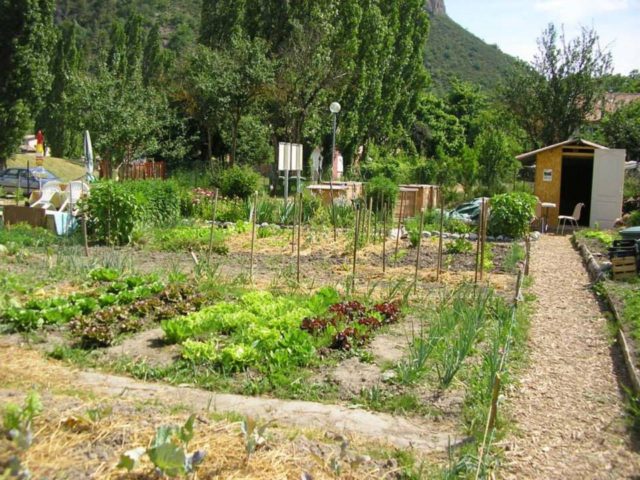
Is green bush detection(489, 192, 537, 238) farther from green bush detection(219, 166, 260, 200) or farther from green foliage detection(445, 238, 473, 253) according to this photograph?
green bush detection(219, 166, 260, 200)

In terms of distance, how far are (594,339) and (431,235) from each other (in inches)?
364

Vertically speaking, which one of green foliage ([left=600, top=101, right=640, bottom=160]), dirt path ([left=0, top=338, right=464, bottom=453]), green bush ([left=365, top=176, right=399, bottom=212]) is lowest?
dirt path ([left=0, top=338, right=464, bottom=453])

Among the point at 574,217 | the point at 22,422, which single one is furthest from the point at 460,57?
the point at 22,422

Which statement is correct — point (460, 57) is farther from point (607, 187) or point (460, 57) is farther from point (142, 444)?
point (142, 444)

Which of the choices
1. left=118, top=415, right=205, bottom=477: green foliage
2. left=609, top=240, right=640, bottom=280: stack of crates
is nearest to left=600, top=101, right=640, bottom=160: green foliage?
left=609, top=240, right=640, bottom=280: stack of crates

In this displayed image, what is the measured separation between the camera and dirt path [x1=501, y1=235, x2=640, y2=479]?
437 cm

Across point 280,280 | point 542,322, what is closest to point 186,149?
point 280,280

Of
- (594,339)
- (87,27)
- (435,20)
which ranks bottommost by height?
(594,339)

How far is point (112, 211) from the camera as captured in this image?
13438mm

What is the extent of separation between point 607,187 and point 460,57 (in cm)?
6860

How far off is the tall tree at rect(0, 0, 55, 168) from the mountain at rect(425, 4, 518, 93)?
52.8 metres

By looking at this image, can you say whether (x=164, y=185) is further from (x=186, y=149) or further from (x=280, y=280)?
(x=186, y=149)

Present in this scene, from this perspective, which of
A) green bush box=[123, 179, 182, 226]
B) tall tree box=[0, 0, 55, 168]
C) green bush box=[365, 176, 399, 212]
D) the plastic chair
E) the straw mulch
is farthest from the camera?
tall tree box=[0, 0, 55, 168]

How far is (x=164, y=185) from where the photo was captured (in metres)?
16.2
